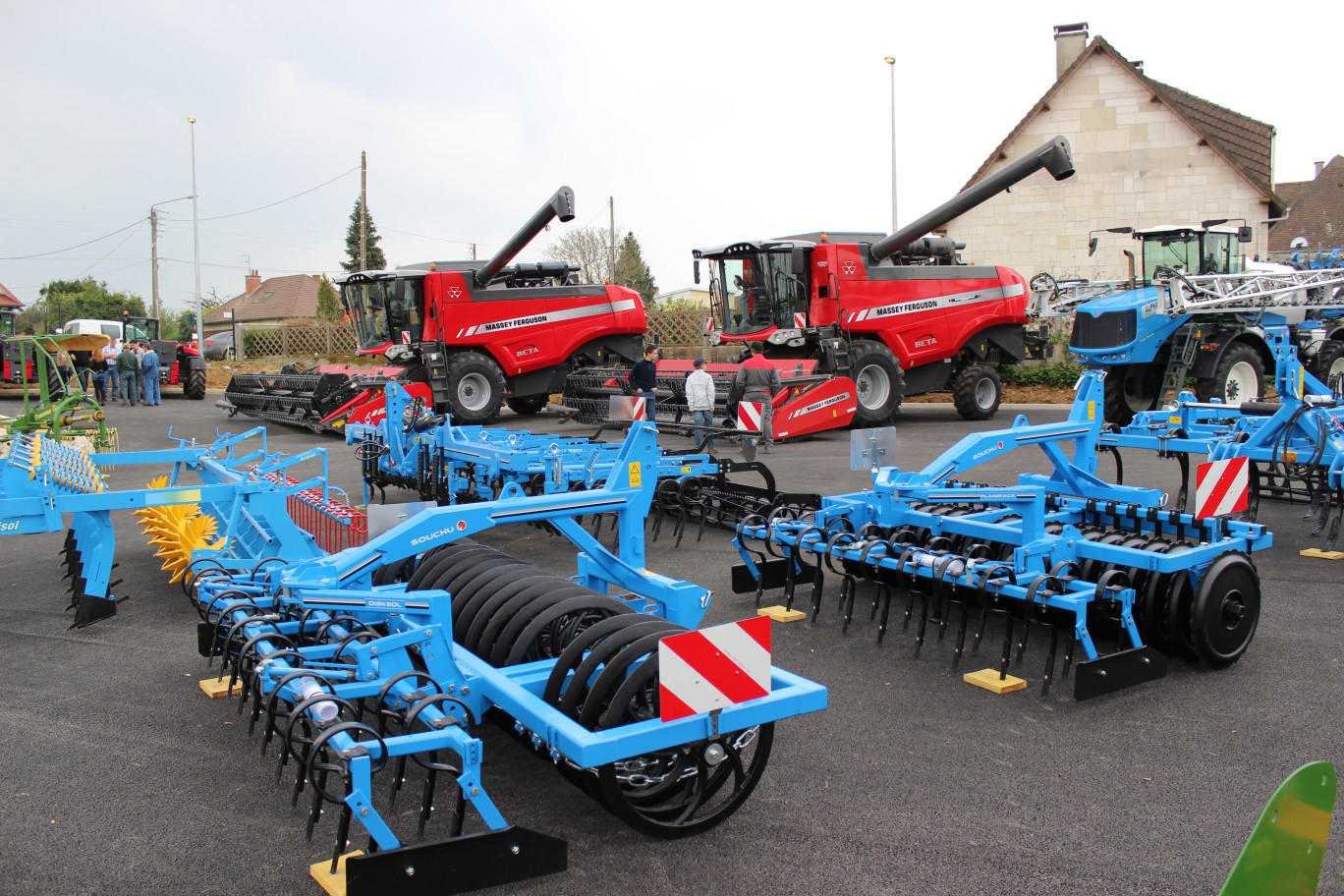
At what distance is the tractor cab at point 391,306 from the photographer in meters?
16.8

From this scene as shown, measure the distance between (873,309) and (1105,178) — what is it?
14.1 m

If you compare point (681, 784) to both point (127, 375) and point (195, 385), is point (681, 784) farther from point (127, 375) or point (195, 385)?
point (195, 385)

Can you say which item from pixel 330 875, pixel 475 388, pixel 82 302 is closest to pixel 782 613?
pixel 330 875

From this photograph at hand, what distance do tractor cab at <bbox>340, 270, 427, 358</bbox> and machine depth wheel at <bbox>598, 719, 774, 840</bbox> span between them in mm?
14661

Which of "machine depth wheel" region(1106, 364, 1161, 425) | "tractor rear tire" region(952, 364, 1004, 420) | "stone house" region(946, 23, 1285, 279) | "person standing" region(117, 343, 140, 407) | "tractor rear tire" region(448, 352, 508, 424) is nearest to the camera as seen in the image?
"machine depth wheel" region(1106, 364, 1161, 425)

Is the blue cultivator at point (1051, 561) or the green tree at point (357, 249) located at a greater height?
the green tree at point (357, 249)

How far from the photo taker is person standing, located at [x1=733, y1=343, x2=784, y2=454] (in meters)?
13.6

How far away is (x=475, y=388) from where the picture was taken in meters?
16.8

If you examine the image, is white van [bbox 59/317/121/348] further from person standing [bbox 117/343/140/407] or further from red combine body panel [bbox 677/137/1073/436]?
red combine body panel [bbox 677/137/1073/436]

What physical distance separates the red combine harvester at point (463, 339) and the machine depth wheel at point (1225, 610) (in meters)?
12.1

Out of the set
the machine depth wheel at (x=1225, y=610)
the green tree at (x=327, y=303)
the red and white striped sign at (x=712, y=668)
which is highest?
the green tree at (x=327, y=303)

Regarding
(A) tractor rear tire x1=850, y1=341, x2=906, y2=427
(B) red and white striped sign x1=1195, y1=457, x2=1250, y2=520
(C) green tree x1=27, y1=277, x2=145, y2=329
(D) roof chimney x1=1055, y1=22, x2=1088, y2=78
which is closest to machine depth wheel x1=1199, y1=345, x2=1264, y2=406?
(A) tractor rear tire x1=850, y1=341, x2=906, y2=427

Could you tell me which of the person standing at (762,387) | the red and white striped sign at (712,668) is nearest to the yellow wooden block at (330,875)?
the red and white striped sign at (712,668)

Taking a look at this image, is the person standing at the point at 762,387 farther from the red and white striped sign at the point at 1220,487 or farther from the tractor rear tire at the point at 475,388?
the red and white striped sign at the point at 1220,487
